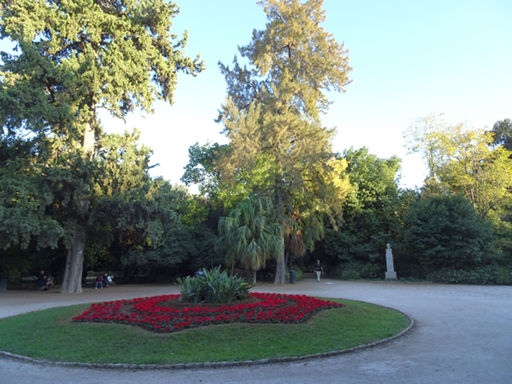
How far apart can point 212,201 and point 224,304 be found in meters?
22.8

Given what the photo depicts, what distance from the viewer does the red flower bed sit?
919cm

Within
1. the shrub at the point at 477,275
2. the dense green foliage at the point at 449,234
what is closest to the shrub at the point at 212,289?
the dense green foliage at the point at 449,234

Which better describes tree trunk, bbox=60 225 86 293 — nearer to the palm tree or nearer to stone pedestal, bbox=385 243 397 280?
the palm tree

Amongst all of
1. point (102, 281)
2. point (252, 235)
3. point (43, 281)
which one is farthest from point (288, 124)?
point (43, 281)

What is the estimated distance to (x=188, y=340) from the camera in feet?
26.4

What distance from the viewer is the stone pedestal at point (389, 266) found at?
28.0 m

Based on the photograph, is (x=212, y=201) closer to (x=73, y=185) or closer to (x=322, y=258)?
(x=322, y=258)

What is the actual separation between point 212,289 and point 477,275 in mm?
19029

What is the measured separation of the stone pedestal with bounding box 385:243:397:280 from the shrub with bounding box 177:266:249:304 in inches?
763

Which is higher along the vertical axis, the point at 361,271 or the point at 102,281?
the point at 361,271

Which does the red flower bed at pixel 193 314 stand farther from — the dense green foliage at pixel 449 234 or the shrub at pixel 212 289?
the dense green foliage at pixel 449 234

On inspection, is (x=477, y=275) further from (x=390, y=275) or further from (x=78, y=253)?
(x=78, y=253)

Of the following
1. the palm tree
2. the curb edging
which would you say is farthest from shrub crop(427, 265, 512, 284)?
the curb edging

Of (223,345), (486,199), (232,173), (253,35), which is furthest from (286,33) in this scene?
(223,345)
